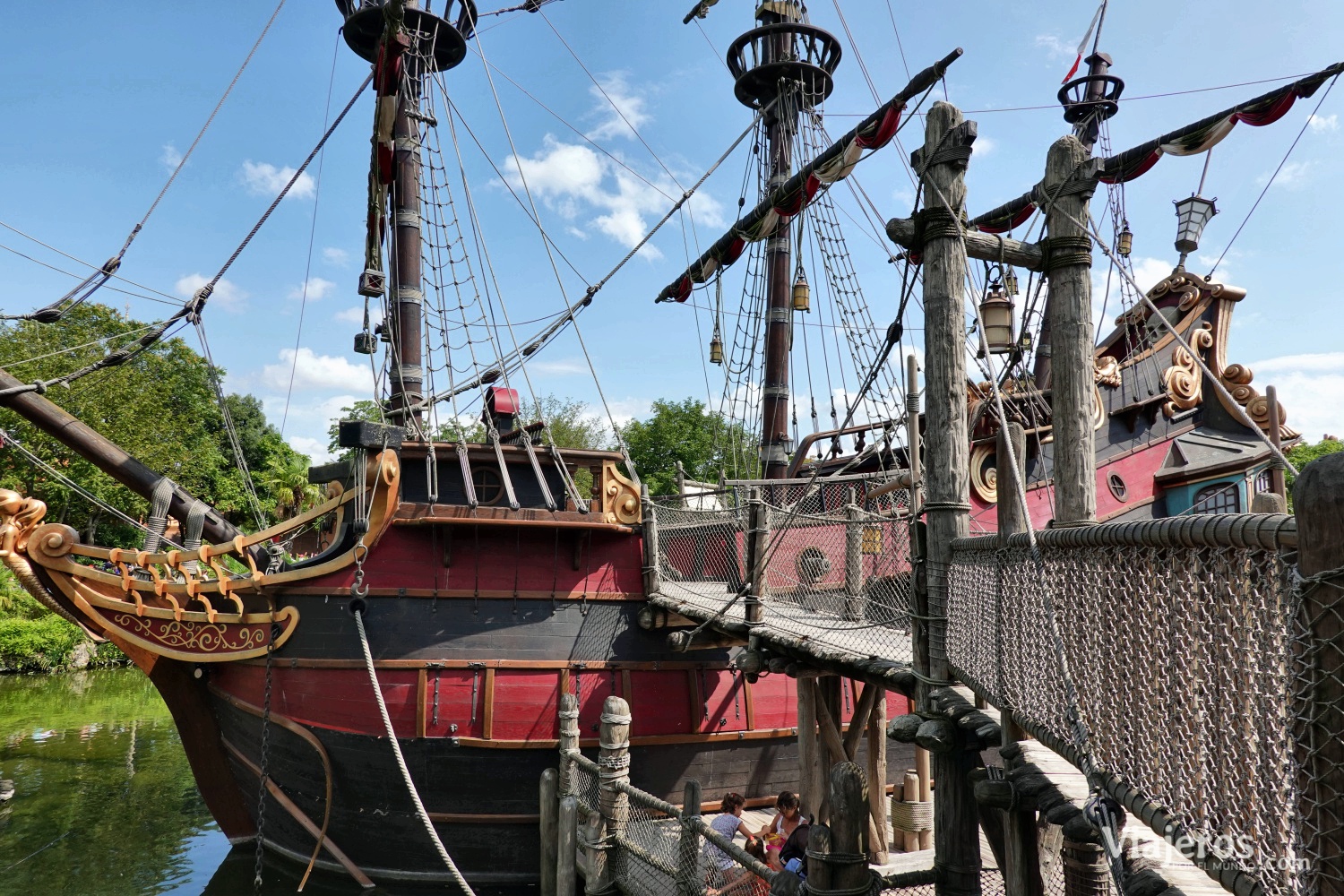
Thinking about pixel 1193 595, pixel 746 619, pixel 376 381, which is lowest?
pixel 746 619

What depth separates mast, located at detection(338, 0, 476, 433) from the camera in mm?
10930

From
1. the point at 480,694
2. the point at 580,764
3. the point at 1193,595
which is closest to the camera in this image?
the point at 1193,595

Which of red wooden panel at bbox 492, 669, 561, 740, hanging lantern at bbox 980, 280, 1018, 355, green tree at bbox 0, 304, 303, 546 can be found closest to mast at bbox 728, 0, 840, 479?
red wooden panel at bbox 492, 669, 561, 740

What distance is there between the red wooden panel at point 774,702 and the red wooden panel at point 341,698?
353cm

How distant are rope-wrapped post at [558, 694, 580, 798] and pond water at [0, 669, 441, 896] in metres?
2.41

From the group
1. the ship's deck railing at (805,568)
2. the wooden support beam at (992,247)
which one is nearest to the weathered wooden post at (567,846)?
the ship's deck railing at (805,568)

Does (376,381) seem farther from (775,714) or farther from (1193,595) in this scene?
(1193,595)

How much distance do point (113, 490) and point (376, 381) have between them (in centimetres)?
1955

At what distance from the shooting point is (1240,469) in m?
11.1

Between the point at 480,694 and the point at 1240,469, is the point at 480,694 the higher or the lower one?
the lower one

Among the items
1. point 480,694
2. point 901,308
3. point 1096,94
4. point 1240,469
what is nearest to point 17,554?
point 480,694

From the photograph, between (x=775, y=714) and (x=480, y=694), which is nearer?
Answer: (x=480, y=694)

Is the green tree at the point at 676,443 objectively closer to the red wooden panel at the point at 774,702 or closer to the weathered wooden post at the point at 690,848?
the red wooden panel at the point at 774,702

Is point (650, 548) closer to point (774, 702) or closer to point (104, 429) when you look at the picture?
point (774, 702)
